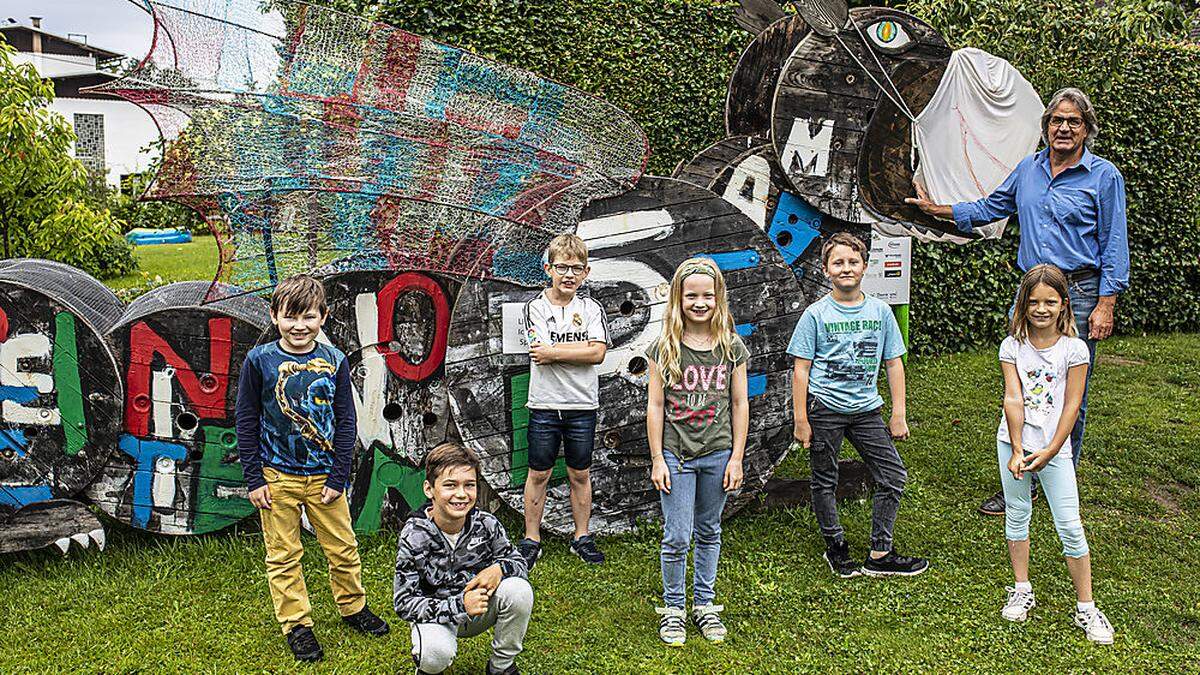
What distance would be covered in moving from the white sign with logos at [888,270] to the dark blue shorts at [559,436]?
10.8ft

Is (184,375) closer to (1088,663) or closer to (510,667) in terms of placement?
(510,667)

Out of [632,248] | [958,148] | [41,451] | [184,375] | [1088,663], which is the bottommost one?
[1088,663]

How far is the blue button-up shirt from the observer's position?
14.1ft

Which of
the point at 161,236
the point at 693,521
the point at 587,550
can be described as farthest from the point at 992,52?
the point at 161,236

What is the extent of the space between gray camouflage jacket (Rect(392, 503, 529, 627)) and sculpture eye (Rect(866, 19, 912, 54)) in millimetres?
3247

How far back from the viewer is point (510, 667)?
11.3ft

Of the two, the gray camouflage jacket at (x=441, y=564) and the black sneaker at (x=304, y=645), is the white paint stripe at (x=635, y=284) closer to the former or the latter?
the gray camouflage jacket at (x=441, y=564)

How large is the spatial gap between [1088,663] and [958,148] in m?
2.55

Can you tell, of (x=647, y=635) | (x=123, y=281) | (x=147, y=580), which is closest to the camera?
(x=647, y=635)

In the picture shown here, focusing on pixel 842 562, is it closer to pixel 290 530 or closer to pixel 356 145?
pixel 290 530

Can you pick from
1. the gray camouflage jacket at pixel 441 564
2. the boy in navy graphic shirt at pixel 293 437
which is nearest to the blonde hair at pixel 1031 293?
the gray camouflage jacket at pixel 441 564

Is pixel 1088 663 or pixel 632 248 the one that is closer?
pixel 1088 663

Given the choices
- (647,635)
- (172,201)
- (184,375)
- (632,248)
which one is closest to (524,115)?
(632,248)

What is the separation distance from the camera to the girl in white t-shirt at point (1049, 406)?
3775 millimetres
